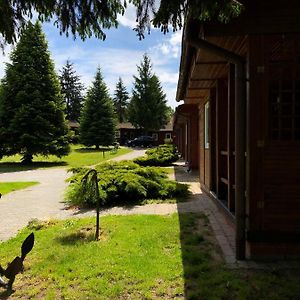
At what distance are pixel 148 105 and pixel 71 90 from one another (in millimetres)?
24624

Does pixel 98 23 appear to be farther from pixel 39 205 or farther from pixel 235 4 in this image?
pixel 39 205

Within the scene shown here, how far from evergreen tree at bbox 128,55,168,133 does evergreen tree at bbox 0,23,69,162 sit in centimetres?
2864


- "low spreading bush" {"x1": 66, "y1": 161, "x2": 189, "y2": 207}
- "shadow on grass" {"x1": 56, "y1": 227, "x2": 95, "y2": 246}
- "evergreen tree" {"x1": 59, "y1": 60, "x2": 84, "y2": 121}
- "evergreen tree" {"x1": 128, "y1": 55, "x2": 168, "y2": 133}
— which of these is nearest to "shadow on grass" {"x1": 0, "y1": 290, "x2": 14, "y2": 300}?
"shadow on grass" {"x1": 56, "y1": 227, "x2": 95, "y2": 246}

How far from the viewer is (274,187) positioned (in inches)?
184

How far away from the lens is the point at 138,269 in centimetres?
448

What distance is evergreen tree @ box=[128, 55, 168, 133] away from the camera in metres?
55.8

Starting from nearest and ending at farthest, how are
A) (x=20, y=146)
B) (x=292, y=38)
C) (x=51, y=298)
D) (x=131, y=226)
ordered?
1. (x=51, y=298)
2. (x=292, y=38)
3. (x=131, y=226)
4. (x=20, y=146)

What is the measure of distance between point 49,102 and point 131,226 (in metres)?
21.3

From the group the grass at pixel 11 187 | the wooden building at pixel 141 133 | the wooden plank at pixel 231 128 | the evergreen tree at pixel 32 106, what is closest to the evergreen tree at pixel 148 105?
the wooden building at pixel 141 133

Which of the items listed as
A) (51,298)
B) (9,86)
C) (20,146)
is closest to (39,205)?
(51,298)

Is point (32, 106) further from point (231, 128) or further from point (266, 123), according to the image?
point (266, 123)

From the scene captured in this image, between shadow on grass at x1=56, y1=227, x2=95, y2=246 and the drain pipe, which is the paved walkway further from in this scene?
shadow on grass at x1=56, y1=227, x2=95, y2=246

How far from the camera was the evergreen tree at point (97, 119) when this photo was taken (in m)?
44.2

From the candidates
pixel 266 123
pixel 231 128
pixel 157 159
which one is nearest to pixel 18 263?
pixel 266 123
